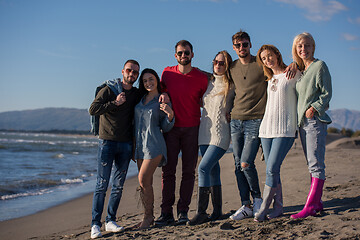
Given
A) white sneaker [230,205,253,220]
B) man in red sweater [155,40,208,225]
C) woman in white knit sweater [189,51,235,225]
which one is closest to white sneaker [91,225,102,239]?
man in red sweater [155,40,208,225]

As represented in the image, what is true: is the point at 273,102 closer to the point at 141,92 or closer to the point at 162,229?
the point at 141,92

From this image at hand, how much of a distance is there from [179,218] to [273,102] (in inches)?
71.0

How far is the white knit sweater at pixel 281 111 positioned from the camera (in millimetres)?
3604

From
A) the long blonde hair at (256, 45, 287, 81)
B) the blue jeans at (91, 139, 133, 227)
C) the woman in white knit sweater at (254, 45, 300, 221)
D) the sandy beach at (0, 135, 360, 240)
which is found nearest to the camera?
the sandy beach at (0, 135, 360, 240)

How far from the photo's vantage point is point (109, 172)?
4.07 metres

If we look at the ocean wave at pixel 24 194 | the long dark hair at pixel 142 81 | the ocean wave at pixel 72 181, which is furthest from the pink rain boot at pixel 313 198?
the ocean wave at pixel 72 181

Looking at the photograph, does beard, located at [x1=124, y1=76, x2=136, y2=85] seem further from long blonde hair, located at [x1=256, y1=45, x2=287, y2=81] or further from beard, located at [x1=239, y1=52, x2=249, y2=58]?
long blonde hair, located at [x1=256, y1=45, x2=287, y2=81]

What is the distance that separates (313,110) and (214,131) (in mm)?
1125

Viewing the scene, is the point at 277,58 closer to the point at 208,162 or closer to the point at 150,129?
the point at 208,162

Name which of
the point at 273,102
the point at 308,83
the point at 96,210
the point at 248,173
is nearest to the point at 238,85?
the point at 273,102

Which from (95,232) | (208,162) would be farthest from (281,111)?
(95,232)

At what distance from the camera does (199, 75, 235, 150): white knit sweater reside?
3.97 m

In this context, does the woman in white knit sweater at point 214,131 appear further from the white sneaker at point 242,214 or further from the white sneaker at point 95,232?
the white sneaker at point 95,232

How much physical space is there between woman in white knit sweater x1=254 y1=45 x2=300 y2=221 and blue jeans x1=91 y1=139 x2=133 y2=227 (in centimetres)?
166
